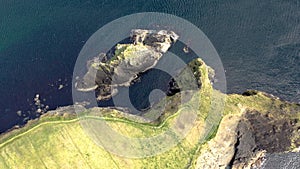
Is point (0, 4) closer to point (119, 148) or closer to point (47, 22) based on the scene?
point (47, 22)

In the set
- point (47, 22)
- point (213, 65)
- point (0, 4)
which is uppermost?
point (0, 4)

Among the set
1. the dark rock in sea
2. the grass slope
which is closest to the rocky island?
the grass slope

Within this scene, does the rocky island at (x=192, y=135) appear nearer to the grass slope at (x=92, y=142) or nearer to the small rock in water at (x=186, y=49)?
the grass slope at (x=92, y=142)

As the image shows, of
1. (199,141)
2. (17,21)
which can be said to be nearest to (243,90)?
(199,141)

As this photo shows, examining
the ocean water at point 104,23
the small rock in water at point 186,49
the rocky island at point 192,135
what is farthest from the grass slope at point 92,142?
the small rock in water at point 186,49

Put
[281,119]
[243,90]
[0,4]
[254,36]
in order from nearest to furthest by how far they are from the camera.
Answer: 1. [281,119]
2. [243,90]
3. [254,36]
4. [0,4]

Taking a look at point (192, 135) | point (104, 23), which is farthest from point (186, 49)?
point (192, 135)
